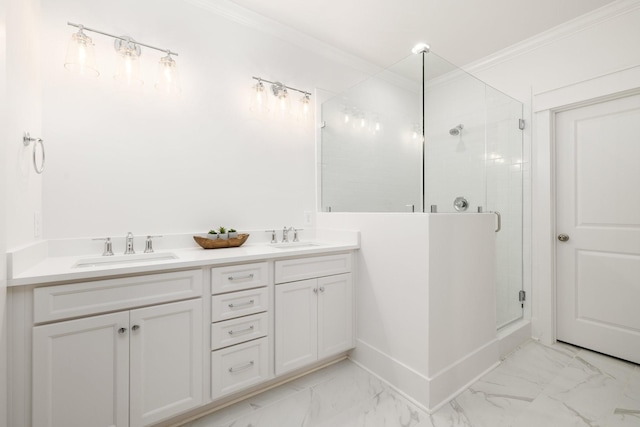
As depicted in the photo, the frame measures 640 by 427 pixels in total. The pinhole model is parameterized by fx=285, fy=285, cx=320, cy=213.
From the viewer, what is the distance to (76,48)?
1.54 meters

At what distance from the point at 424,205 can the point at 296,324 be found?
107 cm

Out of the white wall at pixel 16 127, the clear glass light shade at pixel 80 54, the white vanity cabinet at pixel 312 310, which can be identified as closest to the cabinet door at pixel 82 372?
the white wall at pixel 16 127

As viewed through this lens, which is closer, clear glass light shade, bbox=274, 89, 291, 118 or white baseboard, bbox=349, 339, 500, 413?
white baseboard, bbox=349, 339, 500, 413

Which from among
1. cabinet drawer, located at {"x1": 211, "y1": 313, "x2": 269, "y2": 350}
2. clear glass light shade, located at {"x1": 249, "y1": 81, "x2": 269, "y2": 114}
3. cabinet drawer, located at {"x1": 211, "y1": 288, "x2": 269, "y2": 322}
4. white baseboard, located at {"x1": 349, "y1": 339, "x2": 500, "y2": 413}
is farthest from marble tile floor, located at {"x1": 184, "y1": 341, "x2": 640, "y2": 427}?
clear glass light shade, located at {"x1": 249, "y1": 81, "x2": 269, "y2": 114}

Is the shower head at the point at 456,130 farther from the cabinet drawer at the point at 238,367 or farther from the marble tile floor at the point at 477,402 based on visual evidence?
the cabinet drawer at the point at 238,367

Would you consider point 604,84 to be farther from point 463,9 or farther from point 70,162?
point 70,162

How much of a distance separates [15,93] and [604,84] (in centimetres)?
355

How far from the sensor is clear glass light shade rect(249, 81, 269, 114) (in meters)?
2.22

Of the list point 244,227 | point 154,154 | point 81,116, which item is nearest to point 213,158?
point 154,154

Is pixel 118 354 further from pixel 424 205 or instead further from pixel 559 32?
pixel 559 32

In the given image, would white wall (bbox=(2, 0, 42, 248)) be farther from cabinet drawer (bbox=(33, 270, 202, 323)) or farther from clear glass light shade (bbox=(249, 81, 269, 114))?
clear glass light shade (bbox=(249, 81, 269, 114))

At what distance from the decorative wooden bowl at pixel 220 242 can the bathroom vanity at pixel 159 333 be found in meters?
0.15

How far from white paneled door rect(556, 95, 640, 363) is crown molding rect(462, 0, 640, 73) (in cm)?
61

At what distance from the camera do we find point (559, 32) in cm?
233
